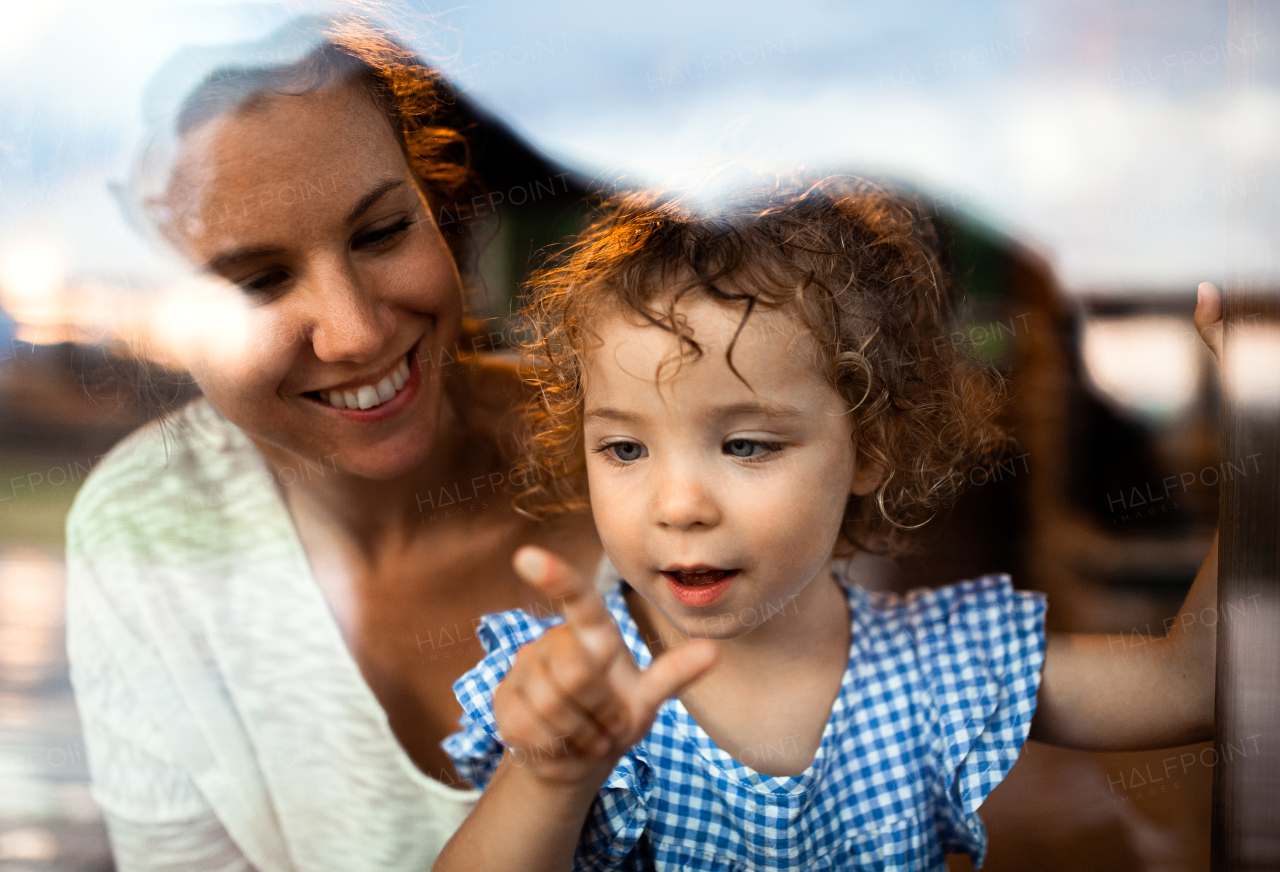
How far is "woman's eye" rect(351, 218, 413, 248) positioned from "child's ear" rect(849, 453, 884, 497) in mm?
399

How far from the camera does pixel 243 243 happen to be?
69cm

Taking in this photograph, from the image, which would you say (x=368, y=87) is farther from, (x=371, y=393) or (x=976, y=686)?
(x=976, y=686)

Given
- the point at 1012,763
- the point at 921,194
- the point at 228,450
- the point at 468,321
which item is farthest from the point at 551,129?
the point at 1012,763

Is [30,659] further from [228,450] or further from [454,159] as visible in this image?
[454,159]

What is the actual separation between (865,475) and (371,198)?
434 mm

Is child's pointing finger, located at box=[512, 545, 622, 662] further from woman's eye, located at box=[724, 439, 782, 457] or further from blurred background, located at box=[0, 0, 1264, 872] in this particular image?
blurred background, located at box=[0, 0, 1264, 872]

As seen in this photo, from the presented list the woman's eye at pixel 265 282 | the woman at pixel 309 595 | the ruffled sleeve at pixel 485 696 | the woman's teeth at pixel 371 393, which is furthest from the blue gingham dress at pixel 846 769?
the woman's eye at pixel 265 282

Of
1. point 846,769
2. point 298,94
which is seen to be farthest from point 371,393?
point 846,769

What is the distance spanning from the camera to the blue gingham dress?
0.75 meters

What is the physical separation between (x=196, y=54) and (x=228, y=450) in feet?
1.13

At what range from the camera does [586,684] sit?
1.71 feet

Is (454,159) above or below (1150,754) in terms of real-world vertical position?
above

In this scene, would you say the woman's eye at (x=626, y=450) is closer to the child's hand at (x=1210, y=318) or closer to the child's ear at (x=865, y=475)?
the child's ear at (x=865, y=475)

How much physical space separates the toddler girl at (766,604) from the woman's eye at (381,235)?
0.41 feet
